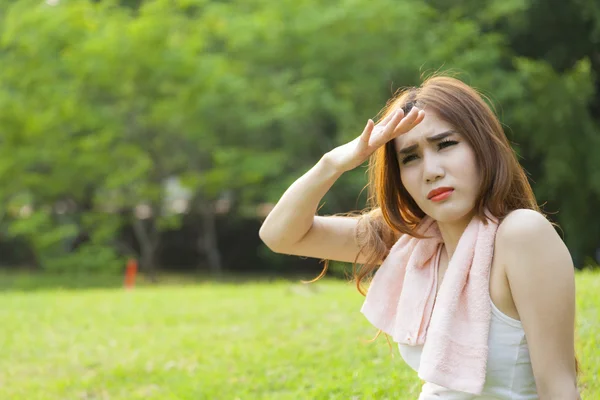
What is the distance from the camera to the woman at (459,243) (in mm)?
1863

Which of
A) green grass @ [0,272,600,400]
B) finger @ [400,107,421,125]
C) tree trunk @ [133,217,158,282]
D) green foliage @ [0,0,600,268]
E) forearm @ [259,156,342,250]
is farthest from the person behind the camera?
tree trunk @ [133,217,158,282]

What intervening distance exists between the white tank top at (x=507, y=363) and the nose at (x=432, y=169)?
0.35m

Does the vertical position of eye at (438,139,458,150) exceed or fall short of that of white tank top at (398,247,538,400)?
it exceeds it

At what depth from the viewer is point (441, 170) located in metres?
2.04

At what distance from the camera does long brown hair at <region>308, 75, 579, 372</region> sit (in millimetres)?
2021

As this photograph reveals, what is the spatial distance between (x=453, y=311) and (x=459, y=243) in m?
0.18

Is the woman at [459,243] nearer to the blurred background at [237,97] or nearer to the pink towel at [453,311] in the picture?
the pink towel at [453,311]

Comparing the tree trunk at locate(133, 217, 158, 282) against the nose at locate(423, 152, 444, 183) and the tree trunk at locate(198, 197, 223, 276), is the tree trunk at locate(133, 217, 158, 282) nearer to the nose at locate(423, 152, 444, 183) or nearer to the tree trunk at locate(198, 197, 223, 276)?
the tree trunk at locate(198, 197, 223, 276)

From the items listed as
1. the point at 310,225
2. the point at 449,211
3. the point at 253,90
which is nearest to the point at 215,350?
the point at 310,225

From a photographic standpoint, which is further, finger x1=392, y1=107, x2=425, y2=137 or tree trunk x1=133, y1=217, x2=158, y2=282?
tree trunk x1=133, y1=217, x2=158, y2=282

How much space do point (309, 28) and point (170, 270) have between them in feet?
28.5

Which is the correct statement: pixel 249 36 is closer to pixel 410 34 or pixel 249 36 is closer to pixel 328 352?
pixel 410 34

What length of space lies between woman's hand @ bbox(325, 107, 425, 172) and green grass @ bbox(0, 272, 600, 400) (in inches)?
68.6

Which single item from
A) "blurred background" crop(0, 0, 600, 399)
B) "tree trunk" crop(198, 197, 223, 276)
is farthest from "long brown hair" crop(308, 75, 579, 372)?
"tree trunk" crop(198, 197, 223, 276)
